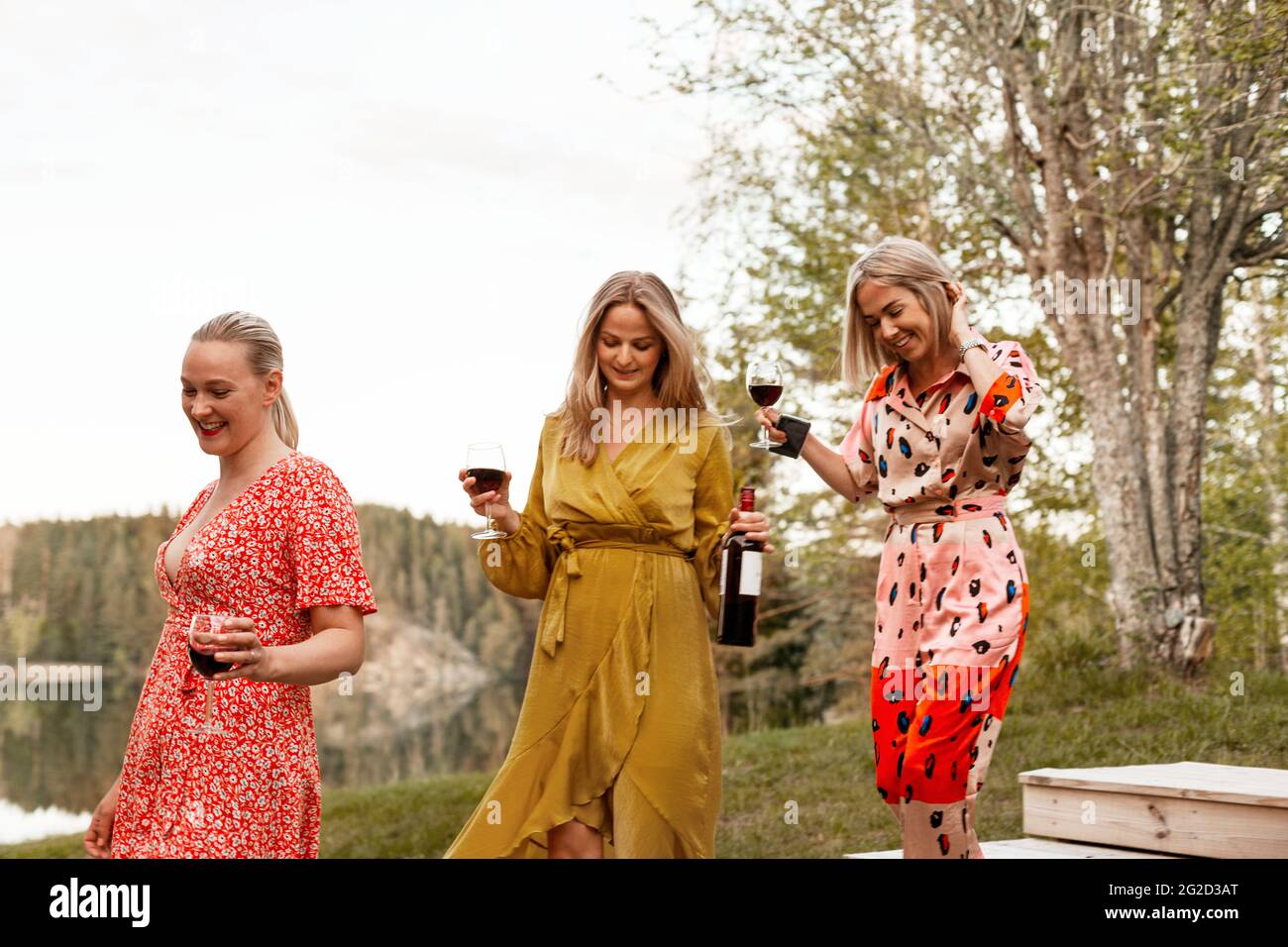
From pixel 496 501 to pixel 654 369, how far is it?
63 cm

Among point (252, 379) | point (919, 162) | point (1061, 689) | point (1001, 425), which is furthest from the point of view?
point (919, 162)

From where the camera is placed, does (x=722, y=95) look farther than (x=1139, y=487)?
Yes

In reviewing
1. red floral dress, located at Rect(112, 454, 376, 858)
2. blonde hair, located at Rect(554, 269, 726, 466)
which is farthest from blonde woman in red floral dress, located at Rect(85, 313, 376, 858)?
blonde hair, located at Rect(554, 269, 726, 466)

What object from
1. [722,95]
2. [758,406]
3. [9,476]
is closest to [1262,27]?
[722,95]

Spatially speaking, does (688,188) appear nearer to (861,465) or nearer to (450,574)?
(861,465)

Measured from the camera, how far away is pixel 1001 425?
3.54m

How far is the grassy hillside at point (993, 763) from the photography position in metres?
8.12

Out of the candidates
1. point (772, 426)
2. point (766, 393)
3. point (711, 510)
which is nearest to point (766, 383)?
point (766, 393)

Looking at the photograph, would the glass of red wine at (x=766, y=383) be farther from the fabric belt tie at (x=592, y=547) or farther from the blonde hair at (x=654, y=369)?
the fabric belt tie at (x=592, y=547)

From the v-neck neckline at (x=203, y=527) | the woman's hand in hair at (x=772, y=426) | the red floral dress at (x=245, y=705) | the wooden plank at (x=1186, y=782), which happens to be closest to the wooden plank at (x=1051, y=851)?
the wooden plank at (x=1186, y=782)

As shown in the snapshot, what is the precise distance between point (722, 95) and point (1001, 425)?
8.66 m

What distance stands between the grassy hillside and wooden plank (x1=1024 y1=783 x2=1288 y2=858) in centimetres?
239

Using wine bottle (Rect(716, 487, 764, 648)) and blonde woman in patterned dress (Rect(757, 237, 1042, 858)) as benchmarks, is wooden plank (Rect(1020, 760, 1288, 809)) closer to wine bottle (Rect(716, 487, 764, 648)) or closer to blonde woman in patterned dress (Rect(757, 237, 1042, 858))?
blonde woman in patterned dress (Rect(757, 237, 1042, 858))

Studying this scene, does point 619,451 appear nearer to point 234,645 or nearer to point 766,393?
point 766,393
